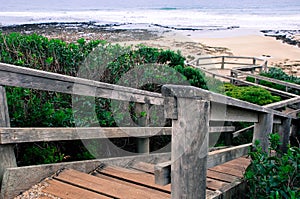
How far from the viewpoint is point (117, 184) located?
2.99 m

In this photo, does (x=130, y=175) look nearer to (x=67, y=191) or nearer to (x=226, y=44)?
(x=67, y=191)

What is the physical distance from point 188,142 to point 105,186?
1.20 m

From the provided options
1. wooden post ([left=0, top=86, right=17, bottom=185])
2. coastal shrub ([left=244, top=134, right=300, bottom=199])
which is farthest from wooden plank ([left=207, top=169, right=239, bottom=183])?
wooden post ([left=0, top=86, right=17, bottom=185])

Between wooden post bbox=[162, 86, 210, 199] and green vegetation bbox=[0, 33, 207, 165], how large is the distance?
1741 mm

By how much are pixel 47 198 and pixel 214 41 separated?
2783 cm

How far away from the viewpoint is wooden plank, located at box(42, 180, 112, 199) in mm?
2758

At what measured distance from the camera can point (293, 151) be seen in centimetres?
282

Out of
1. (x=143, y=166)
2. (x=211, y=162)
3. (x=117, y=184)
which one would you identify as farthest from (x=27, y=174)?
(x=211, y=162)

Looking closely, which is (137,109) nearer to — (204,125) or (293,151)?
(293,151)

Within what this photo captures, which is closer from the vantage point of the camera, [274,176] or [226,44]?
[274,176]

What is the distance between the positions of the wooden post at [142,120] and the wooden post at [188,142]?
1957 millimetres

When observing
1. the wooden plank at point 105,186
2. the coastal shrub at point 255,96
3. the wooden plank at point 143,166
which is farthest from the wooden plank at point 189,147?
the coastal shrub at point 255,96

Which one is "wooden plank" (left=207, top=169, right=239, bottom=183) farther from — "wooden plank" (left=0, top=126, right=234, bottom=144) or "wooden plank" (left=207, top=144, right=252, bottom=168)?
"wooden plank" (left=0, top=126, right=234, bottom=144)

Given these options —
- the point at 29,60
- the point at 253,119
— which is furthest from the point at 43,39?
the point at 253,119
